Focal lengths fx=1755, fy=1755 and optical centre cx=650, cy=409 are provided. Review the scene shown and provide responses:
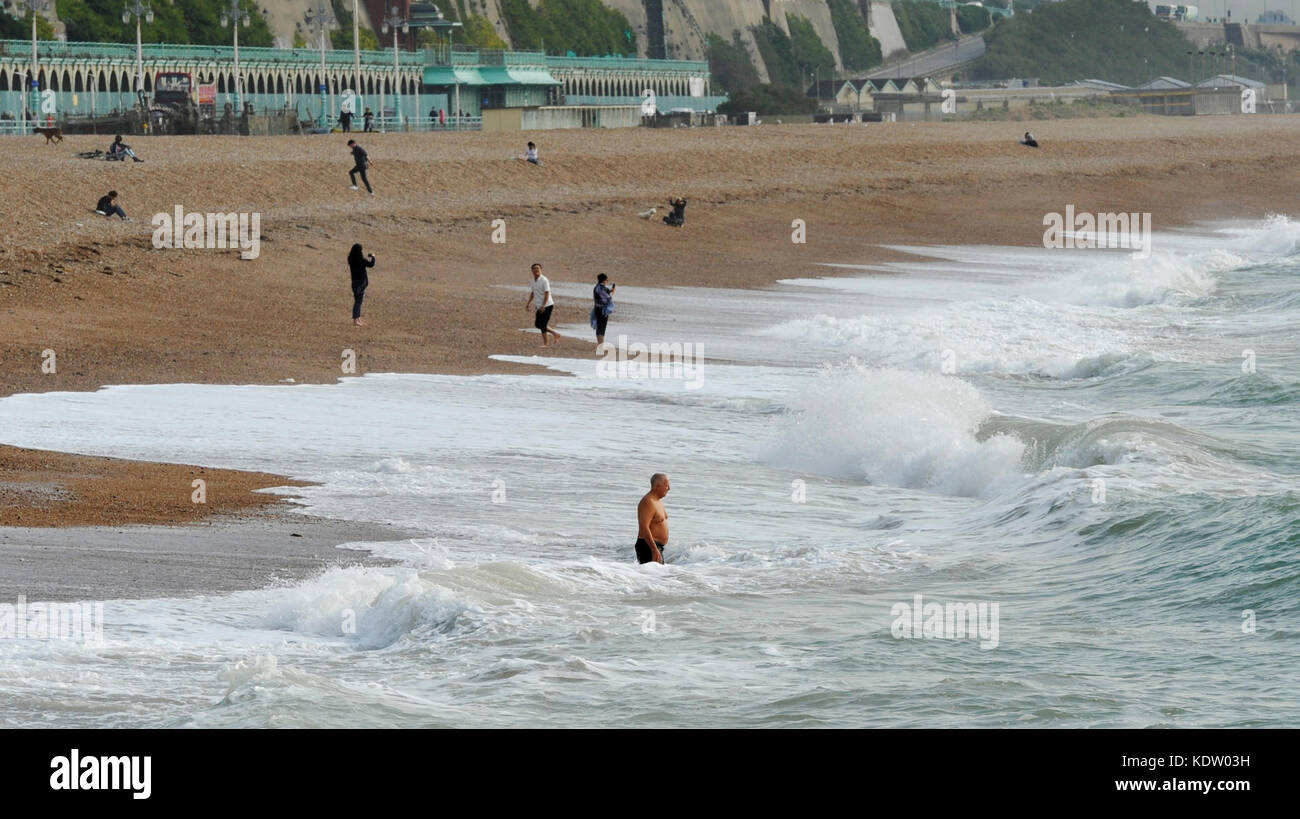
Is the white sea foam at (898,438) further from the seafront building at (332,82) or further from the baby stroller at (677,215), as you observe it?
the seafront building at (332,82)

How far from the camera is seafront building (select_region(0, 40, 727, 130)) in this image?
78.0 m

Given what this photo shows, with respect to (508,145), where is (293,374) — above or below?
below

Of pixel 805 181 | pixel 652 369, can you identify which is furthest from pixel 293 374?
pixel 805 181

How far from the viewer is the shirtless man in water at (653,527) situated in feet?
44.1

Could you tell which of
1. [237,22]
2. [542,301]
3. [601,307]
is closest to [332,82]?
[237,22]

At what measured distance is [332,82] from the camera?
92.9 metres

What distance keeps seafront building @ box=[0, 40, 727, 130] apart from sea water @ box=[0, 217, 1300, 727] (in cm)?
5193

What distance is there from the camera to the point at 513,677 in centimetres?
1095

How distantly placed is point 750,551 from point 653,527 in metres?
0.94

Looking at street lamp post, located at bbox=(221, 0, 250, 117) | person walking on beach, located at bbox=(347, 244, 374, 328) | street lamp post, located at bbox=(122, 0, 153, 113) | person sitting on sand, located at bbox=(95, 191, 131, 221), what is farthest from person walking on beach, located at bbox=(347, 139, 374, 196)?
street lamp post, located at bbox=(221, 0, 250, 117)

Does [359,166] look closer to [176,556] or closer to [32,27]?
[176,556]

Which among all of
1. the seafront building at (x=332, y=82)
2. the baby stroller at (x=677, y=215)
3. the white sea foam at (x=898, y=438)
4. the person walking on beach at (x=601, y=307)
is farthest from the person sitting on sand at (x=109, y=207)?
the seafront building at (x=332, y=82)
